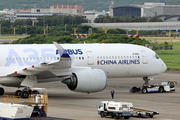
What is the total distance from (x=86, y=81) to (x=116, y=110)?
27.0ft

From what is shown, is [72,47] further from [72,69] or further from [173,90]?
[173,90]

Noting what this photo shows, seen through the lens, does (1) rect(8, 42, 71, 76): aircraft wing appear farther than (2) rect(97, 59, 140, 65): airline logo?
No

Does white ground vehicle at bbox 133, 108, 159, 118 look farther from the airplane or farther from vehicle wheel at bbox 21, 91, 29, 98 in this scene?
vehicle wheel at bbox 21, 91, 29, 98

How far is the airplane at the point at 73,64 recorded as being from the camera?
34.9 meters

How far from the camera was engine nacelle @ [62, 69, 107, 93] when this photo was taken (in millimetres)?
34812

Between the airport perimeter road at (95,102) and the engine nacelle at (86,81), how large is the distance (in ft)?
3.13

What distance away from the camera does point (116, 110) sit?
26906 millimetres

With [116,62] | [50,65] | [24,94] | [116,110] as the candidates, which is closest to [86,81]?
[50,65]

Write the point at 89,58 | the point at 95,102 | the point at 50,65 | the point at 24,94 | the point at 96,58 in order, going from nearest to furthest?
the point at 50,65 < the point at 95,102 < the point at 24,94 < the point at 89,58 < the point at 96,58

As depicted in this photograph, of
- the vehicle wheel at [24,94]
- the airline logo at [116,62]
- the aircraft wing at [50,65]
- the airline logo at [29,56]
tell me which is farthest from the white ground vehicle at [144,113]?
the airline logo at [116,62]

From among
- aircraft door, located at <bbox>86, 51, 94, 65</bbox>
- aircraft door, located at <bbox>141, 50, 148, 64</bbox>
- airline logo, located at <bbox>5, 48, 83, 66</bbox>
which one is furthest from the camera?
aircraft door, located at <bbox>141, 50, 148, 64</bbox>

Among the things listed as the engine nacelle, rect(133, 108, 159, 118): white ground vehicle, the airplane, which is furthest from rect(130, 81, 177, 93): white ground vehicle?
rect(133, 108, 159, 118): white ground vehicle

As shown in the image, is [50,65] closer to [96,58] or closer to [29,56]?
[29,56]

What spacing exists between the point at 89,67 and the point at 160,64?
30.1 ft
